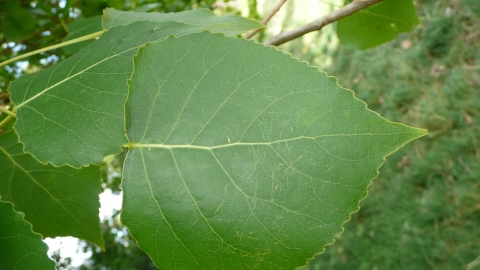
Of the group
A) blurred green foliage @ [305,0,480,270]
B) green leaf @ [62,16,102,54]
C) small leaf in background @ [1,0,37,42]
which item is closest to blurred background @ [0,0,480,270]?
blurred green foliage @ [305,0,480,270]

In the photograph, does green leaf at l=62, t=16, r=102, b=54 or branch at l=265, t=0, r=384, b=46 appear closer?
branch at l=265, t=0, r=384, b=46

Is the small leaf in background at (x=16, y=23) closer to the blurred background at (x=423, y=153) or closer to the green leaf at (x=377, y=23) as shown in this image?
the blurred background at (x=423, y=153)

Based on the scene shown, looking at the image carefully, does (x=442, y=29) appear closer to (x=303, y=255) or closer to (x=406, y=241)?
(x=406, y=241)

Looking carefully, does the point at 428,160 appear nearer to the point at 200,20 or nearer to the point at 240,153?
the point at 200,20

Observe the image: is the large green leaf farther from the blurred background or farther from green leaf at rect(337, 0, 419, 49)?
the blurred background

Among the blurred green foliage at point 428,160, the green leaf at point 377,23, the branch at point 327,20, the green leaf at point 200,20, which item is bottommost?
the blurred green foliage at point 428,160

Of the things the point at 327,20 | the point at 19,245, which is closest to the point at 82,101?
the point at 19,245

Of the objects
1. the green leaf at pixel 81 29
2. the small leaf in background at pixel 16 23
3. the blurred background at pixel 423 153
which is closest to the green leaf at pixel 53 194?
the green leaf at pixel 81 29
